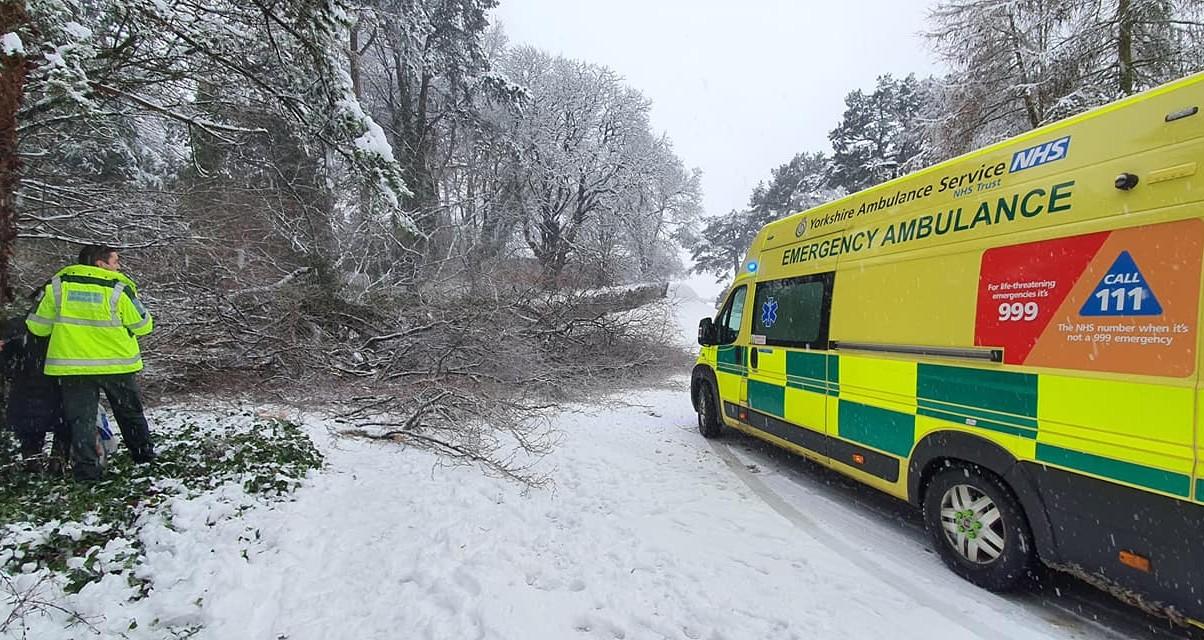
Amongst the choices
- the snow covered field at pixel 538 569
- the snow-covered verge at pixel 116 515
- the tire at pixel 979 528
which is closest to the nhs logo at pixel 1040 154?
the tire at pixel 979 528

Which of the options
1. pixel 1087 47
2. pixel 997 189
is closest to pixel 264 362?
pixel 997 189

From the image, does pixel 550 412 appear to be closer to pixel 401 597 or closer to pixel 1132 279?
pixel 401 597

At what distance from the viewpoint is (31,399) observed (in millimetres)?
3652

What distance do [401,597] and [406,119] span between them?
20.8 meters

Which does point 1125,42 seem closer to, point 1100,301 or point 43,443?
point 1100,301

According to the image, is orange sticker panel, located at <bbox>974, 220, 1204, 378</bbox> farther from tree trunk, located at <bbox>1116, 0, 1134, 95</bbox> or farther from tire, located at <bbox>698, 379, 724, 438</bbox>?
tree trunk, located at <bbox>1116, 0, 1134, 95</bbox>

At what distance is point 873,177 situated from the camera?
2536cm

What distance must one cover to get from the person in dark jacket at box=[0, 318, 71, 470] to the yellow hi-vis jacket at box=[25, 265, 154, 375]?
248mm

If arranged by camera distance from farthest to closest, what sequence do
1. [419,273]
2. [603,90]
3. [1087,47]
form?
1. [603,90]
2. [419,273]
3. [1087,47]

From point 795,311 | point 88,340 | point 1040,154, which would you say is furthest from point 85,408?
point 1040,154

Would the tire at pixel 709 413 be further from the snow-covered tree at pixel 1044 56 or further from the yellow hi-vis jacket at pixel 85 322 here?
the snow-covered tree at pixel 1044 56

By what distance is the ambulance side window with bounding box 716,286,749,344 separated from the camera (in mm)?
6217

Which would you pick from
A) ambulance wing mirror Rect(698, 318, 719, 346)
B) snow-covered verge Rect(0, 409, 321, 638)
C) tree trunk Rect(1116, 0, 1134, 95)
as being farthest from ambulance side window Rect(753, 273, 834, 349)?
tree trunk Rect(1116, 0, 1134, 95)

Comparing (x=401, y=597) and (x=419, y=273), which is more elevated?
(x=419, y=273)
